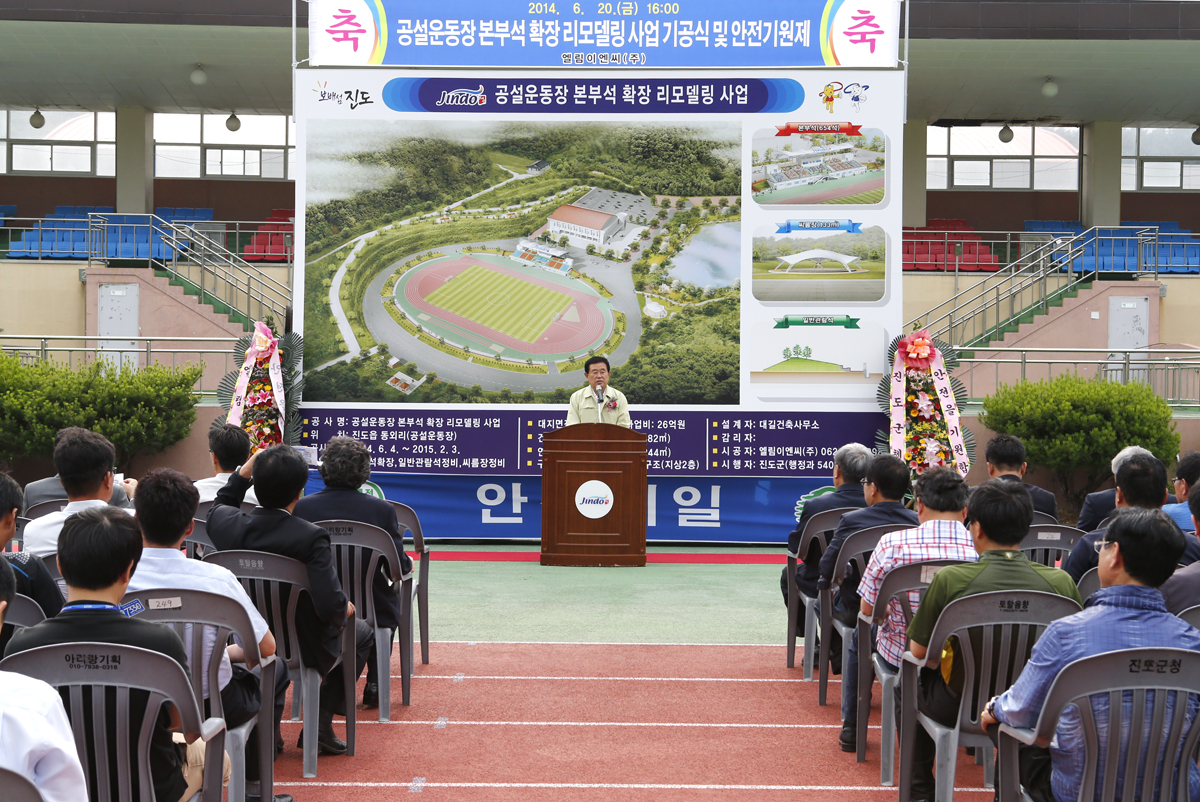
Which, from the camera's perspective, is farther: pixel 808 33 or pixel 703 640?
pixel 808 33

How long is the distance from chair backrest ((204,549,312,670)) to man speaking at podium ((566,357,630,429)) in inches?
205

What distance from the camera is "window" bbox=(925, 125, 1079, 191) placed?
22500 millimetres

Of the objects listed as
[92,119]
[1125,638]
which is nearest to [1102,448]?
[1125,638]

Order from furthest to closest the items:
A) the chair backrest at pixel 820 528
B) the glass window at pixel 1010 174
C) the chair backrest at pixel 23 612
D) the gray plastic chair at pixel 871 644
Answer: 1. the glass window at pixel 1010 174
2. the chair backrest at pixel 820 528
3. the gray plastic chair at pixel 871 644
4. the chair backrest at pixel 23 612

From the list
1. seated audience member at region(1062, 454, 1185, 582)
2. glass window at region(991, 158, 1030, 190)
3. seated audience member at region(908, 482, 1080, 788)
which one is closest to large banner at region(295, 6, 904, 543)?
seated audience member at region(1062, 454, 1185, 582)

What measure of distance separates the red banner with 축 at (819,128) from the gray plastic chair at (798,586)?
5335 mm

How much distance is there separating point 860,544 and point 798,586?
1.03m

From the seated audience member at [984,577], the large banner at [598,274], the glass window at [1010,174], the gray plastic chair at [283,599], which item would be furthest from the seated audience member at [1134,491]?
the glass window at [1010,174]

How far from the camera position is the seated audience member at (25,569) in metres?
3.27

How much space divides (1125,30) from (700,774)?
15045 mm

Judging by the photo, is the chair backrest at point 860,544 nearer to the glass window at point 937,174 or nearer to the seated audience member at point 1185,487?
the seated audience member at point 1185,487

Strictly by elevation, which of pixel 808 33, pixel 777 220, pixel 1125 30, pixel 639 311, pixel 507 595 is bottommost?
pixel 507 595

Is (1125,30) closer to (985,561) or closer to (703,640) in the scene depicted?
(703,640)

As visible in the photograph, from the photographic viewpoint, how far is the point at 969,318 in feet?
53.4
